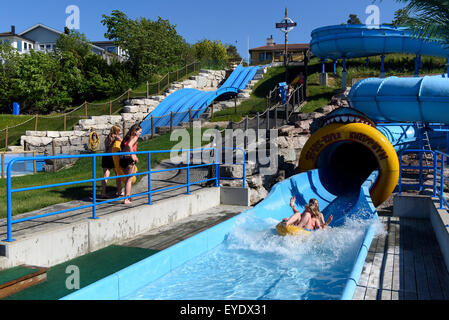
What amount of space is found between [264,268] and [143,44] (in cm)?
2673

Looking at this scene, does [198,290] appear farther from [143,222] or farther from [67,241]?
[143,222]

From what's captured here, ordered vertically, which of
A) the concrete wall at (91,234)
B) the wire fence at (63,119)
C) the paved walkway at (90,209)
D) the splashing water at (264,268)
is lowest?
the splashing water at (264,268)

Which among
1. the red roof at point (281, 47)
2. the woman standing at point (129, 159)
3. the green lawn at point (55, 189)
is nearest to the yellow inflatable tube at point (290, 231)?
the woman standing at point (129, 159)

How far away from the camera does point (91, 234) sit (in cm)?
640

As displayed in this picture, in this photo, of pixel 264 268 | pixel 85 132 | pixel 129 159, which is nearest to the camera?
pixel 264 268

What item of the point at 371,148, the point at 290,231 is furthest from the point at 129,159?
the point at 371,148

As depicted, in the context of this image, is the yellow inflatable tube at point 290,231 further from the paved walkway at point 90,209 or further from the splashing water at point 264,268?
the paved walkway at point 90,209

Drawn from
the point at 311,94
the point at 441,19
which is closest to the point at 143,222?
the point at 441,19

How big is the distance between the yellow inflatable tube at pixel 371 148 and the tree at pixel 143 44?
783 inches

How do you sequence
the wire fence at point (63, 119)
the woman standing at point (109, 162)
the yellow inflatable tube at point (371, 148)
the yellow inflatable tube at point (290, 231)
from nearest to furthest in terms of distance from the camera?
the yellow inflatable tube at point (290, 231), the woman standing at point (109, 162), the yellow inflatable tube at point (371, 148), the wire fence at point (63, 119)

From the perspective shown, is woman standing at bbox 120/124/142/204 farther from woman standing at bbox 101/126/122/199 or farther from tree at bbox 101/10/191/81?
tree at bbox 101/10/191/81

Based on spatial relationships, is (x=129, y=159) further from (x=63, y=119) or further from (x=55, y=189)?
(x=63, y=119)

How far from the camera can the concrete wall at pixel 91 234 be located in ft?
17.2

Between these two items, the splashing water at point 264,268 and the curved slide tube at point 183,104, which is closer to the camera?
the splashing water at point 264,268
